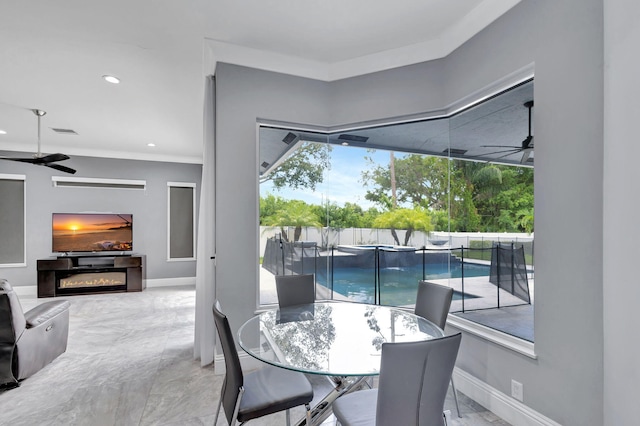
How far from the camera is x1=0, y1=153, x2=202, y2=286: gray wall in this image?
6.07m

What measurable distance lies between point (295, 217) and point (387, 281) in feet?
3.90

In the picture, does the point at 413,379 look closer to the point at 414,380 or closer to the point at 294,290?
the point at 414,380

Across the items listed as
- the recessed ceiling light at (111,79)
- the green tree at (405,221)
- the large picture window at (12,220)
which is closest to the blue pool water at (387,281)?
the green tree at (405,221)

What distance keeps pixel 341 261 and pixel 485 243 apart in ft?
4.81

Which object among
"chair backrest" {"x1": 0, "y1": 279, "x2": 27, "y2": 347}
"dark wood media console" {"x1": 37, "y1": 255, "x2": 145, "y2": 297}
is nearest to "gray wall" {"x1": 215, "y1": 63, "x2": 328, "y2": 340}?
"chair backrest" {"x1": 0, "y1": 279, "x2": 27, "y2": 347}

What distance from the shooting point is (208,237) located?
10.0 feet

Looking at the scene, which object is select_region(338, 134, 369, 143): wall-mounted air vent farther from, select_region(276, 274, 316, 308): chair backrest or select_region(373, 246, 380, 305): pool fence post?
select_region(276, 274, 316, 308): chair backrest

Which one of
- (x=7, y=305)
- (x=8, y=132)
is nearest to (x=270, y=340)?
(x=7, y=305)

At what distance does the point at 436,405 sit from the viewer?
127 centimetres

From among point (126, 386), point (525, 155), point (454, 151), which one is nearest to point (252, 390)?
point (126, 386)

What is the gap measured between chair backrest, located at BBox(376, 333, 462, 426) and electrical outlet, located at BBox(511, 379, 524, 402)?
1.17m

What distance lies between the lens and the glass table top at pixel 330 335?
5.03ft

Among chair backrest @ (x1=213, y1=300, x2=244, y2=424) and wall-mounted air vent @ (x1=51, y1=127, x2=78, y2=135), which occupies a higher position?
wall-mounted air vent @ (x1=51, y1=127, x2=78, y2=135)
